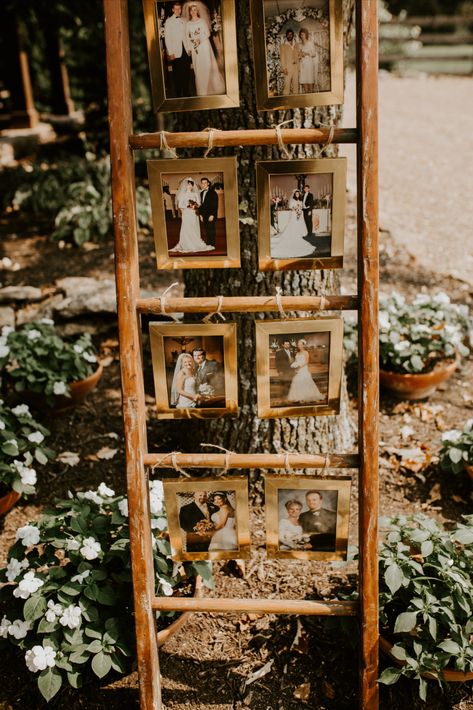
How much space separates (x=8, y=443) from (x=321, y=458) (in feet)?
5.60

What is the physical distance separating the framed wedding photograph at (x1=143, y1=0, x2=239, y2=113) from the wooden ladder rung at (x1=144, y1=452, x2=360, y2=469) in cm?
106

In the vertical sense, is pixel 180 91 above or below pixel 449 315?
above

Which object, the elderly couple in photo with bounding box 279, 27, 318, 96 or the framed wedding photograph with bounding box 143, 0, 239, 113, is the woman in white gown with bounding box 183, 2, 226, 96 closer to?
the framed wedding photograph with bounding box 143, 0, 239, 113

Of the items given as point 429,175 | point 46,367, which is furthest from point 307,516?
point 429,175

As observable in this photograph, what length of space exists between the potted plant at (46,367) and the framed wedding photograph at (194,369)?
178 centimetres

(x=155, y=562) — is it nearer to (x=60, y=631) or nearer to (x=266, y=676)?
(x=60, y=631)

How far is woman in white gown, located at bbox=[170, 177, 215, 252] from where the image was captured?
2.04 meters

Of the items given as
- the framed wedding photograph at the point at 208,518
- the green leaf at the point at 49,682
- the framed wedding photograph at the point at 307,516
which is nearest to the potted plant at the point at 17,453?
the green leaf at the point at 49,682

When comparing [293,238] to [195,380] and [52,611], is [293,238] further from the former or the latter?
[52,611]

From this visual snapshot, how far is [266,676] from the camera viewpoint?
2.57 metres

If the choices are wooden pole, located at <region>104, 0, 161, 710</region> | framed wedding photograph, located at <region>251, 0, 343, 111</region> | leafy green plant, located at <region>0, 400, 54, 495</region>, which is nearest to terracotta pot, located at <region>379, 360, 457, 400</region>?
leafy green plant, located at <region>0, 400, 54, 495</region>

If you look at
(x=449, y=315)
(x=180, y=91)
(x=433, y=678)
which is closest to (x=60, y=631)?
(x=433, y=678)

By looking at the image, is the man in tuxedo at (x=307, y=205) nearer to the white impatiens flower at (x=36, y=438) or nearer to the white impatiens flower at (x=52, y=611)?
the white impatiens flower at (x=52, y=611)

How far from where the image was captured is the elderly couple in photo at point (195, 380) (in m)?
2.16
